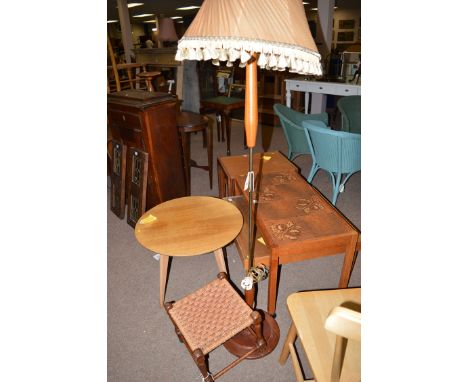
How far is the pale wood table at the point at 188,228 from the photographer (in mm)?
1658

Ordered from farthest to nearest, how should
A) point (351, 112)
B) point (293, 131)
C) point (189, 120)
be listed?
1. point (351, 112)
2. point (293, 131)
3. point (189, 120)

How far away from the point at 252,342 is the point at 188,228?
705mm

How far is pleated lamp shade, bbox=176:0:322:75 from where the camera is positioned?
2.81ft

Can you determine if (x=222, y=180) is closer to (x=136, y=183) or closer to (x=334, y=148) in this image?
(x=136, y=183)

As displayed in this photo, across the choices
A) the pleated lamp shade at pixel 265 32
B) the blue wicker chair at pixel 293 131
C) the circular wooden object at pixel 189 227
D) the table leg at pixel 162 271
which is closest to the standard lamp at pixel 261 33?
the pleated lamp shade at pixel 265 32

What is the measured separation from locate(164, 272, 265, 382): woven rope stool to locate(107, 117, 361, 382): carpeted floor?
0.20 m

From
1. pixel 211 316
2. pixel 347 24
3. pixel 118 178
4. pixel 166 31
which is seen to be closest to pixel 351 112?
pixel 118 178

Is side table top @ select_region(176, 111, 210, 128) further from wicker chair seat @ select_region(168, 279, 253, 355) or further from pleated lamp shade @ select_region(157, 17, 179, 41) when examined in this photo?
pleated lamp shade @ select_region(157, 17, 179, 41)

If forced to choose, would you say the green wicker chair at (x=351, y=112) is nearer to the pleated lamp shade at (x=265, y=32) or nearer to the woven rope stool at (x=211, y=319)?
the woven rope stool at (x=211, y=319)

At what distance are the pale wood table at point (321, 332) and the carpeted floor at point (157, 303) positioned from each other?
39cm

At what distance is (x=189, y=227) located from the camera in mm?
1811
